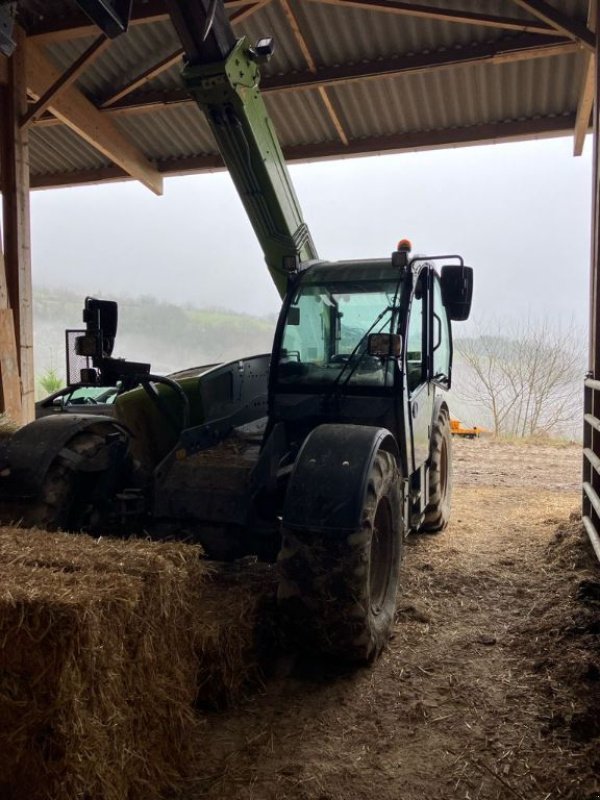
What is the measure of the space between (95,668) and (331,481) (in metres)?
1.50

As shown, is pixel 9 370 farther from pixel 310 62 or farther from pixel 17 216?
pixel 310 62

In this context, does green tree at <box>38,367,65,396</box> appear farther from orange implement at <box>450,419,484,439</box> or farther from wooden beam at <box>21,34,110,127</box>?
wooden beam at <box>21,34,110,127</box>

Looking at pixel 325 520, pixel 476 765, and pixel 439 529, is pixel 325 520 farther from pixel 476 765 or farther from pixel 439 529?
pixel 439 529

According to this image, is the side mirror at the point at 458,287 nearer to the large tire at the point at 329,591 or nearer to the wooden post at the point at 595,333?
the wooden post at the point at 595,333

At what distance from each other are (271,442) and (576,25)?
486 centimetres

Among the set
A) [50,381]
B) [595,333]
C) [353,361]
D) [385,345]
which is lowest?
[50,381]

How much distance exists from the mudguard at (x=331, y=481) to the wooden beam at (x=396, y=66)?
522 centimetres

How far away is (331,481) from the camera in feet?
10.7

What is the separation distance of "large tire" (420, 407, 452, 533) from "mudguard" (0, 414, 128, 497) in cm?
272

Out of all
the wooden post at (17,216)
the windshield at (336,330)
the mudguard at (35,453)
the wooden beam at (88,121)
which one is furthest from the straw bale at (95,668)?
the wooden beam at (88,121)

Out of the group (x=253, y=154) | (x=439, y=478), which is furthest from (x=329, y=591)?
(x=253, y=154)

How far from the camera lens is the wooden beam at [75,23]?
6.70 m

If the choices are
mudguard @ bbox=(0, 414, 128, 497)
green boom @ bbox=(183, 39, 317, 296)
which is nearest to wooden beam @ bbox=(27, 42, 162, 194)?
green boom @ bbox=(183, 39, 317, 296)

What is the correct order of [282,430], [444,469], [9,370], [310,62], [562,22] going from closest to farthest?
1. [282,430]
2. [562,22]
3. [444,469]
4. [9,370]
5. [310,62]
